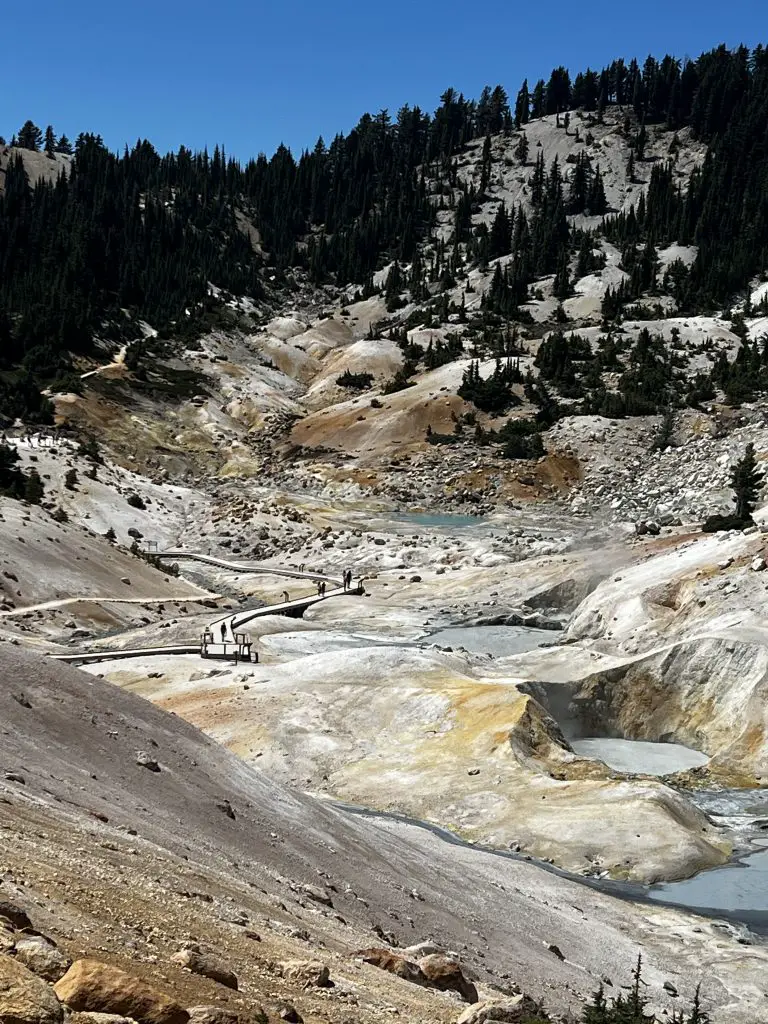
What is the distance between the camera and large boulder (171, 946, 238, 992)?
7773mm

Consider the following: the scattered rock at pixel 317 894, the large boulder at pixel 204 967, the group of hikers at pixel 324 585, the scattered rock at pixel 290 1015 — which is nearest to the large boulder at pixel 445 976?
the scattered rock at pixel 317 894

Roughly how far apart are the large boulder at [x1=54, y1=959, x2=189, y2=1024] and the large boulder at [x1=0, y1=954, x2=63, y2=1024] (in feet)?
0.74

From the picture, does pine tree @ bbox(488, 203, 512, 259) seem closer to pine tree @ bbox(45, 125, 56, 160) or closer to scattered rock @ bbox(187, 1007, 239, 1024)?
pine tree @ bbox(45, 125, 56, 160)

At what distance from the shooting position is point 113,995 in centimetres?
619

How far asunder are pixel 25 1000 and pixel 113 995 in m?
0.66

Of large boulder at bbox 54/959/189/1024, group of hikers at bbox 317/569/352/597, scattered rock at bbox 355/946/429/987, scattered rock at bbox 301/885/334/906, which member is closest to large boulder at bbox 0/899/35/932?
large boulder at bbox 54/959/189/1024

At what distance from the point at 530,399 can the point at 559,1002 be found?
75256 mm

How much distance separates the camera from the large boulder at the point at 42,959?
6.43 metres

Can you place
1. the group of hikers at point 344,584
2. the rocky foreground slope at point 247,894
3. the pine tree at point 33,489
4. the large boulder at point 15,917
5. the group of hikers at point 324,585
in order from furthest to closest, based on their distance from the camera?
the pine tree at point 33,489, the group of hikers at point 344,584, the group of hikers at point 324,585, the rocky foreground slope at point 247,894, the large boulder at point 15,917

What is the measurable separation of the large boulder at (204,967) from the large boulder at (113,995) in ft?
4.61

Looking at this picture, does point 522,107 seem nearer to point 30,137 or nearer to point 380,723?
point 30,137

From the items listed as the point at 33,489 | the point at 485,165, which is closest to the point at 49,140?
the point at 485,165

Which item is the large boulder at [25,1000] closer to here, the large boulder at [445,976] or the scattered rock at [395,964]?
the scattered rock at [395,964]

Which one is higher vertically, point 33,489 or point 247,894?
point 33,489
